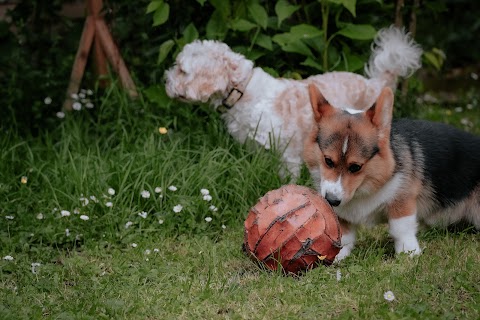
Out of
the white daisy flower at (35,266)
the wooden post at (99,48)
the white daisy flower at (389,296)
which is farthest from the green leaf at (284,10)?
the white daisy flower at (389,296)

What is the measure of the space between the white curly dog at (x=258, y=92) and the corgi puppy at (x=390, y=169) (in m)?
1.14

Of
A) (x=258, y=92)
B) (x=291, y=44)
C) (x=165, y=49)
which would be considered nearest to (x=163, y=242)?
(x=258, y=92)

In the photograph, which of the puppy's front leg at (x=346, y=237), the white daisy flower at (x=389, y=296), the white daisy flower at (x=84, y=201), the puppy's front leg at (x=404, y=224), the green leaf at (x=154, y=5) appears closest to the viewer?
the white daisy flower at (x=389, y=296)

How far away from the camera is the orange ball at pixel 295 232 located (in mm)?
3848

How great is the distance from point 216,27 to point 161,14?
515 millimetres

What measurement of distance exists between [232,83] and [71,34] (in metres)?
2.22

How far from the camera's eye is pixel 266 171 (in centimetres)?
524

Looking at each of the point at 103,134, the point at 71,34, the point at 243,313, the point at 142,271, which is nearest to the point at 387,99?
the point at 243,313

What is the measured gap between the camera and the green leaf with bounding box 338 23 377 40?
5.74m

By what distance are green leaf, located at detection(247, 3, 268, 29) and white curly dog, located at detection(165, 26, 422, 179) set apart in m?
0.44

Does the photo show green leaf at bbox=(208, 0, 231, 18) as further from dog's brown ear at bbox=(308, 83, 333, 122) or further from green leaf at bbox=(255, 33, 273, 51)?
dog's brown ear at bbox=(308, 83, 333, 122)

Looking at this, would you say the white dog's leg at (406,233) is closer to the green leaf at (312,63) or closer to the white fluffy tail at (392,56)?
the white fluffy tail at (392,56)

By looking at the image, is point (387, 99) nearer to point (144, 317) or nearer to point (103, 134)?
point (144, 317)

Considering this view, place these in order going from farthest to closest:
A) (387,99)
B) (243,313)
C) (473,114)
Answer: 1. (473,114)
2. (387,99)
3. (243,313)
